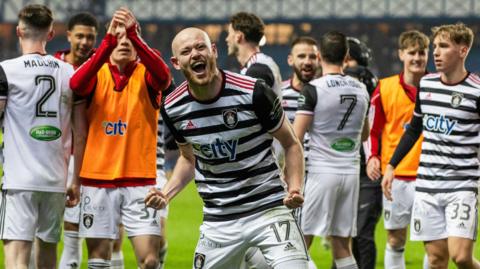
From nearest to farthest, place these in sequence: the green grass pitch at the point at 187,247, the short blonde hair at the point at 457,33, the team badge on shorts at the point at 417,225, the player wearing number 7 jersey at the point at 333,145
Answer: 1. the short blonde hair at the point at 457,33
2. the team badge on shorts at the point at 417,225
3. the player wearing number 7 jersey at the point at 333,145
4. the green grass pitch at the point at 187,247

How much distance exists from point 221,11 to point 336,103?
3001cm

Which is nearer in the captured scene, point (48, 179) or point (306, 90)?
point (48, 179)

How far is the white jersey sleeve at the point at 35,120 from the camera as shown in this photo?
759 cm

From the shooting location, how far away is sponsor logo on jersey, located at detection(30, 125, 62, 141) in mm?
7656

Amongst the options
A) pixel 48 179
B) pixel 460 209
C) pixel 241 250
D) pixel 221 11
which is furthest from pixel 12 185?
pixel 221 11

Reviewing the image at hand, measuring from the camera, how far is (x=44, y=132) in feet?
25.2

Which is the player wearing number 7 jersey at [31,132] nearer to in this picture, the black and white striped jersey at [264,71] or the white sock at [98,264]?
the white sock at [98,264]

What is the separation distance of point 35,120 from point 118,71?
0.70 meters

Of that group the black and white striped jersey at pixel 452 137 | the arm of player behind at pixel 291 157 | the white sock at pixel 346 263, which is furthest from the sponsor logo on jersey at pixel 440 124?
the arm of player behind at pixel 291 157

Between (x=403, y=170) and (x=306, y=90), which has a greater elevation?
(x=306, y=90)

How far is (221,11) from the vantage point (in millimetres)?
38812

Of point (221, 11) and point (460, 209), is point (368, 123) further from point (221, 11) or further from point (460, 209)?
point (221, 11)

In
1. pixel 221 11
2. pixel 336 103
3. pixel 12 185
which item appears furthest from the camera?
pixel 221 11

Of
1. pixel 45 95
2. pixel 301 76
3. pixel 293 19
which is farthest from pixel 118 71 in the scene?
pixel 293 19
